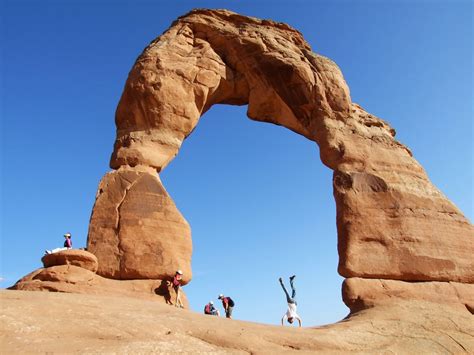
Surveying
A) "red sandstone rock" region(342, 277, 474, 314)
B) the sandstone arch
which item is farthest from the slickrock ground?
the sandstone arch

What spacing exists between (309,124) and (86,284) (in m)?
8.40

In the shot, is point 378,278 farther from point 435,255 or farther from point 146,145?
point 146,145

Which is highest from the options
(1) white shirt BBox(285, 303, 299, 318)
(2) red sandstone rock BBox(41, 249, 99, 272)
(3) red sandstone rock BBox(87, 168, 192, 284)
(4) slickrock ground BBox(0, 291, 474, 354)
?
(3) red sandstone rock BBox(87, 168, 192, 284)

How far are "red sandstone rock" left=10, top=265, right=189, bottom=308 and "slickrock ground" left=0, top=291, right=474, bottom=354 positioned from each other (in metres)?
1.66

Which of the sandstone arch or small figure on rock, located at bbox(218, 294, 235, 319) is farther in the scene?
small figure on rock, located at bbox(218, 294, 235, 319)

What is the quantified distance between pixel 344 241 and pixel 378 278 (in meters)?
1.15

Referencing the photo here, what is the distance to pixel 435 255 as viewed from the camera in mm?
10969

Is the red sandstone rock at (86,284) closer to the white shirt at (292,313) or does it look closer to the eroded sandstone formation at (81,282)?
the eroded sandstone formation at (81,282)

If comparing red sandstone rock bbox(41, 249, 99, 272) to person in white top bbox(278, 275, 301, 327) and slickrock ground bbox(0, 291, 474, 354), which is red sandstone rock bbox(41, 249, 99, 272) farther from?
person in white top bbox(278, 275, 301, 327)

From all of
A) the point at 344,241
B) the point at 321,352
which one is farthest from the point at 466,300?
the point at 321,352

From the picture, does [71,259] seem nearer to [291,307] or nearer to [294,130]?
[291,307]

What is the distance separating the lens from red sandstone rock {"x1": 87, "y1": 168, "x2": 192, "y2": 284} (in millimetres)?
10008

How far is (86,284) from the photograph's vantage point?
912 centimetres

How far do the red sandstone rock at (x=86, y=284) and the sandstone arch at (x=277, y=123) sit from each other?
0.26 m
